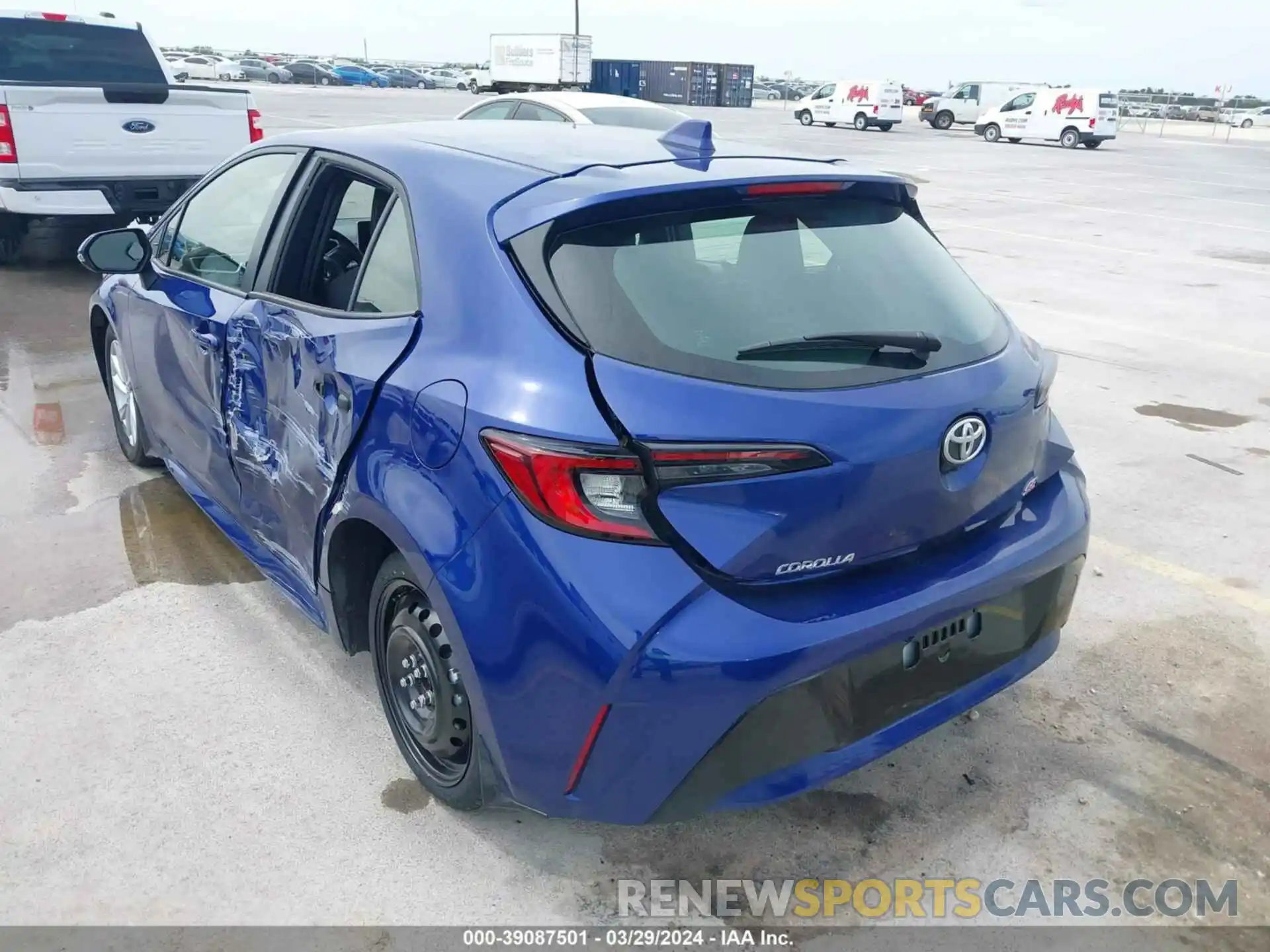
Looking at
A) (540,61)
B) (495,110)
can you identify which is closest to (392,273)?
(495,110)

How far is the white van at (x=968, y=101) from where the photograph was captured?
138 ft

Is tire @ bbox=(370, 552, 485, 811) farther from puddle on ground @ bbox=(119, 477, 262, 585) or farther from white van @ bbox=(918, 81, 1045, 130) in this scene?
white van @ bbox=(918, 81, 1045, 130)

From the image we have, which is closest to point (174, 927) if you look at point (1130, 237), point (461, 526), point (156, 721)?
point (156, 721)

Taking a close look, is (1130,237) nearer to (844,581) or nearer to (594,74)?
(844,581)

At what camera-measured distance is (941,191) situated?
18.1 metres

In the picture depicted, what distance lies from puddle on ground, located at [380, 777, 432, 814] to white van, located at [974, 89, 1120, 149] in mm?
35166

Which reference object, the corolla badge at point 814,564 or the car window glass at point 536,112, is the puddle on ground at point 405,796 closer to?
the corolla badge at point 814,564

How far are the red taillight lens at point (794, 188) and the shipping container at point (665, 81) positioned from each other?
60.8 m

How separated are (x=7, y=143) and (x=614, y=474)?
25.6 feet

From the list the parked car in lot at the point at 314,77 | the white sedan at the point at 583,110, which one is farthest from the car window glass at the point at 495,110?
the parked car in lot at the point at 314,77

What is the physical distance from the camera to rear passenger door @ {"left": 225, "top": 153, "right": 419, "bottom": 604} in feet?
8.84

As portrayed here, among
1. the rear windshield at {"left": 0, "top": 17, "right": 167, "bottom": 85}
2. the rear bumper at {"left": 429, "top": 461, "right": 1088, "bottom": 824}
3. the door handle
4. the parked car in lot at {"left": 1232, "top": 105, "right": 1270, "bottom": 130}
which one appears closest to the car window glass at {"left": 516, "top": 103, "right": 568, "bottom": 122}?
the rear windshield at {"left": 0, "top": 17, "right": 167, "bottom": 85}

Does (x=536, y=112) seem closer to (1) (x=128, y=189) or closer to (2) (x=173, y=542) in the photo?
(1) (x=128, y=189)

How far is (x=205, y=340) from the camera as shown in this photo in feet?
11.7
